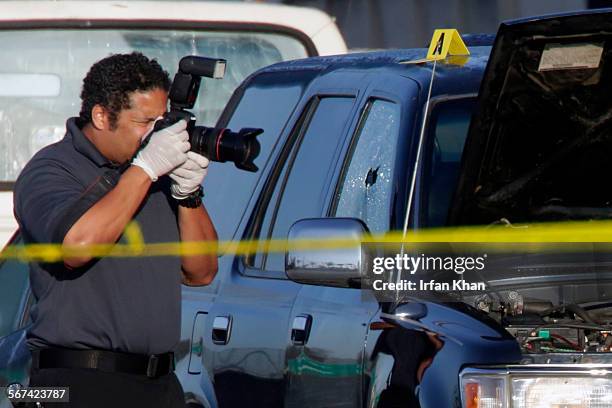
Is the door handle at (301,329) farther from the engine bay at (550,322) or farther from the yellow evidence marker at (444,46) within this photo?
the yellow evidence marker at (444,46)

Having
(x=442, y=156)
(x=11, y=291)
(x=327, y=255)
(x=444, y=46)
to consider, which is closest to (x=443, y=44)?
(x=444, y=46)

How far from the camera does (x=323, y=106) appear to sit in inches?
217

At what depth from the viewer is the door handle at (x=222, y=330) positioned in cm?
517

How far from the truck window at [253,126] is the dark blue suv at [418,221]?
0.04 ft

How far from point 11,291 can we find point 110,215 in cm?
261

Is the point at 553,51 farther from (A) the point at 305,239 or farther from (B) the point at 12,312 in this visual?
(B) the point at 12,312

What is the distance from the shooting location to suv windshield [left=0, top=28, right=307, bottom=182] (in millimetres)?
9281

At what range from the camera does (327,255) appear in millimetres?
4371

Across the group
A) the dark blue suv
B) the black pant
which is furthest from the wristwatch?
the black pant

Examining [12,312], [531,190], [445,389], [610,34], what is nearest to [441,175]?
[531,190]

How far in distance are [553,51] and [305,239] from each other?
949mm

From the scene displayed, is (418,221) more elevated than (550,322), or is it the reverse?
(418,221)

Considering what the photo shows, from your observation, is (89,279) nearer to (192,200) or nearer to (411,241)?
(192,200)

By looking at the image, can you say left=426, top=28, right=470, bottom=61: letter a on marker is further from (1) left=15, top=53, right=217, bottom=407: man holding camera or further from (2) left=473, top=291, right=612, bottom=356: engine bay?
(1) left=15, top=53, right=217, bottom=407: man holding camera
